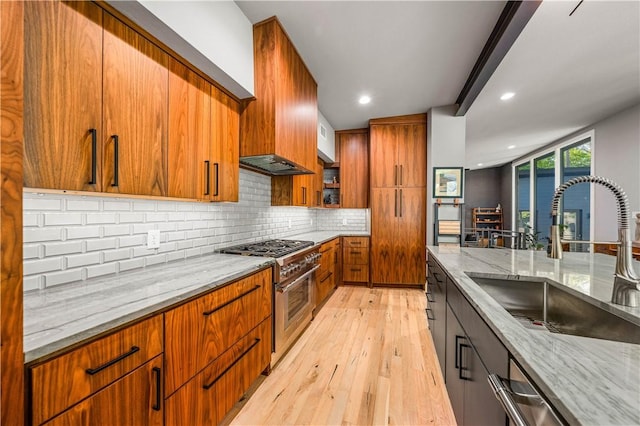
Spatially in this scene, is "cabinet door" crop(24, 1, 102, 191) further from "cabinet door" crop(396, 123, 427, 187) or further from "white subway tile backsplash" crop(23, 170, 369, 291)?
"cabinet door" crop(396, 123, 427, 187)

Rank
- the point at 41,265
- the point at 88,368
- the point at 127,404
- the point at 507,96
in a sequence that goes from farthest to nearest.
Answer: the point at 507,96, the point at 41,265, the point at 127,404, the point at 88,368

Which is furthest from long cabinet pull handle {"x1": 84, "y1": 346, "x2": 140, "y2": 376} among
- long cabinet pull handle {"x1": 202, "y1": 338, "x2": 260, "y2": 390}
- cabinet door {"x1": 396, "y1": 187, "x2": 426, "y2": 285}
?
cabinet door {"x1": 396, "y1": 187, "x2": 426, "y2": 285}

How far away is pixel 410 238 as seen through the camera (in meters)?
4.15

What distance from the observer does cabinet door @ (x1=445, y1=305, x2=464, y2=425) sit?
1.29 metres

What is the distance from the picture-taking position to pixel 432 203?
386cm

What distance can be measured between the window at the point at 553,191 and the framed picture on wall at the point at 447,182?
5.88 ft

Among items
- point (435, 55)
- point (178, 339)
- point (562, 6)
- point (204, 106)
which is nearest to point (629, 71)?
point (562, 6)

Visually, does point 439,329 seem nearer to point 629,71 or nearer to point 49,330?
point 49,330

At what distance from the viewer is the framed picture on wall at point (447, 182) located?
3.72 m

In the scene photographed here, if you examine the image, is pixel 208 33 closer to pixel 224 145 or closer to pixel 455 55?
pixel 224 145

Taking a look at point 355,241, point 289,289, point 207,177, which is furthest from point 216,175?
point 355,241

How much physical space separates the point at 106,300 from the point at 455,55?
10.5 ft

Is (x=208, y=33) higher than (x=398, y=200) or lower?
higher

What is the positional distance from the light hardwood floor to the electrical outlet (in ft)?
3.90
